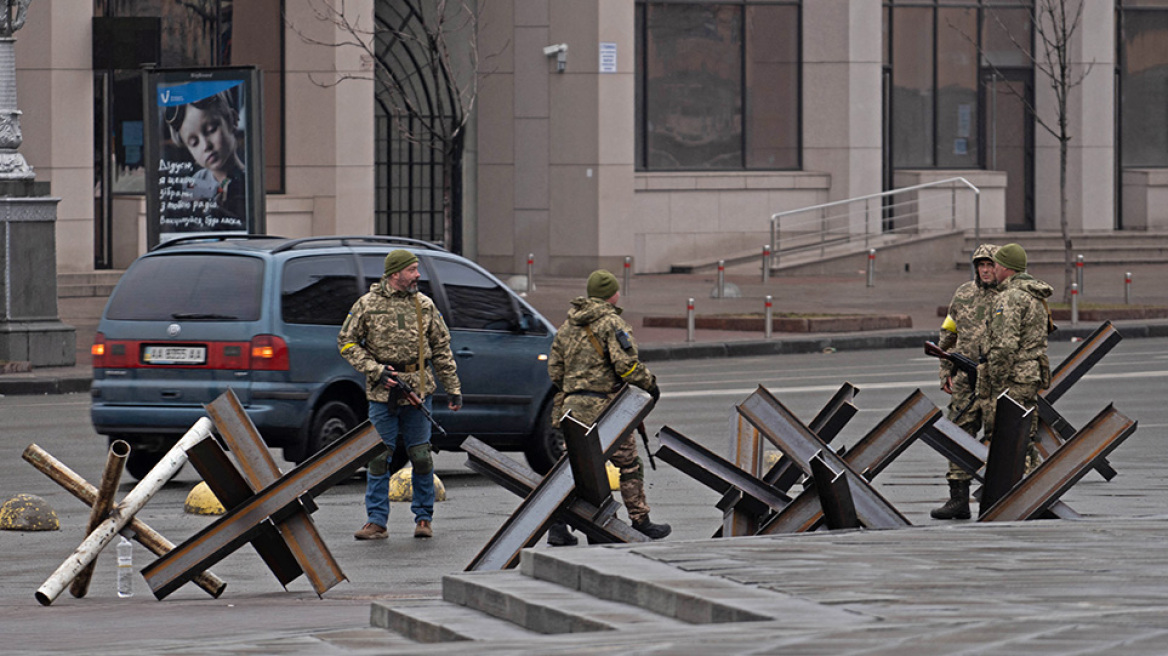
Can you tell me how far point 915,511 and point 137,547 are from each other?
446 cm

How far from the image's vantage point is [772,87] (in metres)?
37.8

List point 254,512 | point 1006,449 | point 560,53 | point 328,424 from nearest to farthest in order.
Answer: point 254,512 < point 1006,449 < point 328,424 < point 560,53

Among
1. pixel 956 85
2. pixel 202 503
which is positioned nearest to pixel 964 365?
pixel 202 503

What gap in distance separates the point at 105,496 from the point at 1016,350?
17.8ft

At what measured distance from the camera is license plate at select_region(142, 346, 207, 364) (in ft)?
42.4

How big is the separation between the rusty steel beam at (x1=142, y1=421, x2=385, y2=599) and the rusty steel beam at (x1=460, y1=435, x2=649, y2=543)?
0.75 m

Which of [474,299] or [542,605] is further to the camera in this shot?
[474,299]

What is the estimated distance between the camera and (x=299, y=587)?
30.2ft

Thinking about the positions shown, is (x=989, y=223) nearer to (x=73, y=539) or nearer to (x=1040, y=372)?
(x=1040, y=372)

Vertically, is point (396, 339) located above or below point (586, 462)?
above

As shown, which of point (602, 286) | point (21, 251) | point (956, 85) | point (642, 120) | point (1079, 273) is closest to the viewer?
point (602, 286)

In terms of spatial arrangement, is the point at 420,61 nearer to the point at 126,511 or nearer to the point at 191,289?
the point at 191,289

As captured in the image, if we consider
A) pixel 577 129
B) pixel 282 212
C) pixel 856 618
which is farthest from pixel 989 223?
pixel 856 618

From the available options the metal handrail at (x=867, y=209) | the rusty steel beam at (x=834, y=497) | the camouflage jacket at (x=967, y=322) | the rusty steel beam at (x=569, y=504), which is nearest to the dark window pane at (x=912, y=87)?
the metal handrail at (x=867, y=209)
